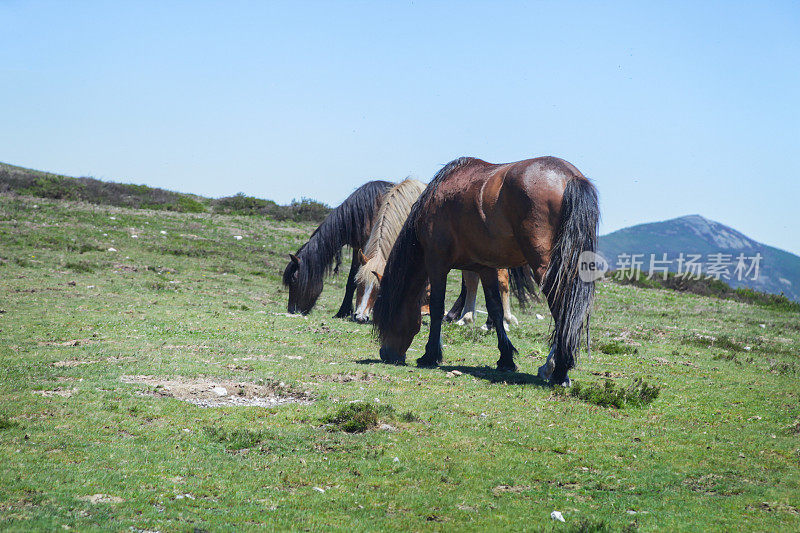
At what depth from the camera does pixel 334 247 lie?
1639 cm

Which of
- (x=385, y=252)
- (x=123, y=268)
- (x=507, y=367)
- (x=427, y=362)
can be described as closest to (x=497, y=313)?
(x=507, y=367)

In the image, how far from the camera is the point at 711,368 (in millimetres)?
10883

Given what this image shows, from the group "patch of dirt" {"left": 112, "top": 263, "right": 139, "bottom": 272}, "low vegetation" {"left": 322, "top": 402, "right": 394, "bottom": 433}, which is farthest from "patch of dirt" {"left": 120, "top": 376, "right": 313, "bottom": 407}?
"patch of dirt" {"left": 112, "top": 263, "right": 139, "bottom": 272}

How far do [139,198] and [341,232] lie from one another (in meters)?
25.6

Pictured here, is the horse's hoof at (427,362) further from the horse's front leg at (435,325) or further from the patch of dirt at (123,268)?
the patch of dirt at (123,268)

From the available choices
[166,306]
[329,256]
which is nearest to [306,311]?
[329,256]

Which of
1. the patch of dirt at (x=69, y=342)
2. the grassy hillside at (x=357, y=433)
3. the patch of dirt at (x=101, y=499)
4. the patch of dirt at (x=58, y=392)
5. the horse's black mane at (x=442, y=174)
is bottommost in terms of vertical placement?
the patch of dirt at (x=69, y=342)

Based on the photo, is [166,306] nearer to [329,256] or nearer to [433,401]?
[329,256]

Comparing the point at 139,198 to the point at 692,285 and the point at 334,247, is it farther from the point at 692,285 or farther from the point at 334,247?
the point at 692,285

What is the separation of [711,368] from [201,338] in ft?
27.2

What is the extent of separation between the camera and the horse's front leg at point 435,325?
9.90 metres

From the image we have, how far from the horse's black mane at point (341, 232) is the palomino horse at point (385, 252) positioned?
689 mm

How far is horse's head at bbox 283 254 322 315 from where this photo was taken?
1602cm

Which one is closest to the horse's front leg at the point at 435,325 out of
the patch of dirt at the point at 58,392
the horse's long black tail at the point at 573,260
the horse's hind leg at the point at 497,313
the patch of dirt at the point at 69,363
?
the horse's hind leg at the point at 497,313
